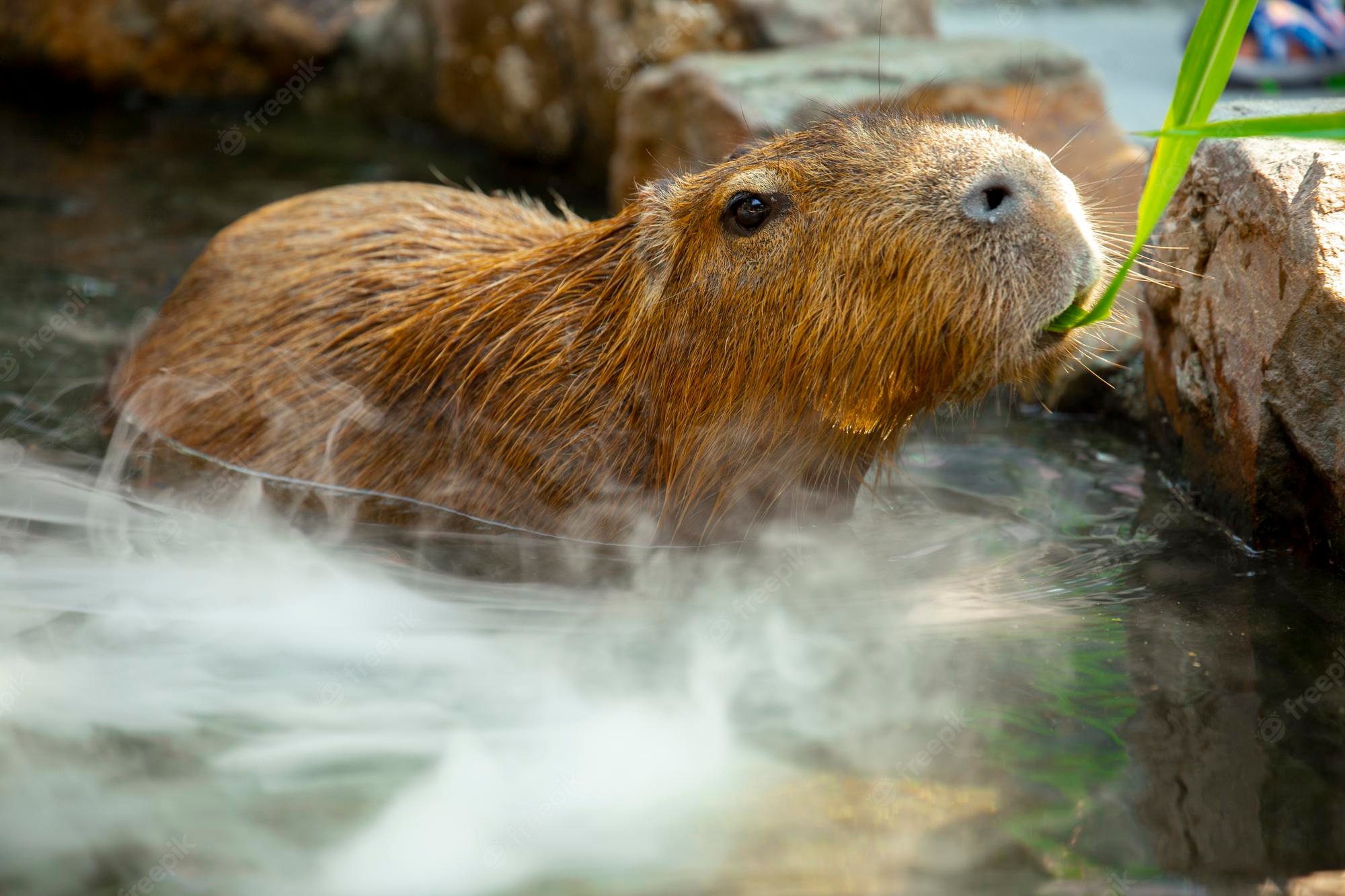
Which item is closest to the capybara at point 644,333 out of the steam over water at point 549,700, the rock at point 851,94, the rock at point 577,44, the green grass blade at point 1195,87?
the steam over water at point 549,700

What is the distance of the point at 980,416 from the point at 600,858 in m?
2.45

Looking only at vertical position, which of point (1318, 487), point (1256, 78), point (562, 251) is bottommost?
point (1318, 487)

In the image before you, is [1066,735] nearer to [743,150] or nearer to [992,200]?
[992,200]

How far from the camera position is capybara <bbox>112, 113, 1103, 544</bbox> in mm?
2580

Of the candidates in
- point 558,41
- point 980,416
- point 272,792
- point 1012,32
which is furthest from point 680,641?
point 1012,32

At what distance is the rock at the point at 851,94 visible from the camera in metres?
5.10

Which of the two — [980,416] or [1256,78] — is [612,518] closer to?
[980,416]

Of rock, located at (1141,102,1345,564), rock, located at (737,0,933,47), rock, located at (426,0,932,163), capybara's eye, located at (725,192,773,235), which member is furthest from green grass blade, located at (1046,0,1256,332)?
rock, located at (426,0,932,163)

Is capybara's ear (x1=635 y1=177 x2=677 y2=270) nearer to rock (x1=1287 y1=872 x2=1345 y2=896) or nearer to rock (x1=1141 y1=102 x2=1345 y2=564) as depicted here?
rock (x1=1141 y1=102 x2=1345 y2=564)

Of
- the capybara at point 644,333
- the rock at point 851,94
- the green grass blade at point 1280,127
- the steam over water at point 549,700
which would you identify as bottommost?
the steam over water at point 549,700

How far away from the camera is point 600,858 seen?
2.09 metres

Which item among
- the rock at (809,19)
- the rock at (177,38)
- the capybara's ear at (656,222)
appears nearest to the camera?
the capybara's ear at (656,222)

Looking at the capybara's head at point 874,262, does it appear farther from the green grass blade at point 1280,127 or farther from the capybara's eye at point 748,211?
the green grass blade at point 1280,127

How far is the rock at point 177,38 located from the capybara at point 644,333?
15.0ft
